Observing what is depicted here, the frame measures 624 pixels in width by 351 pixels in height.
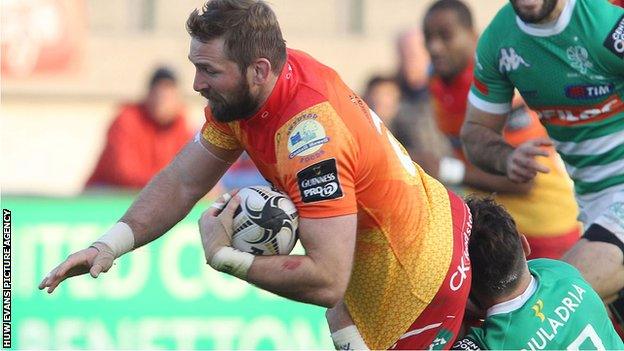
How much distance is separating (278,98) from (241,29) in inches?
11.9

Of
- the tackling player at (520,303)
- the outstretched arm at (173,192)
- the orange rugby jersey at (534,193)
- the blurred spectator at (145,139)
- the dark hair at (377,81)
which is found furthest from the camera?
the dark hair at (377,81)

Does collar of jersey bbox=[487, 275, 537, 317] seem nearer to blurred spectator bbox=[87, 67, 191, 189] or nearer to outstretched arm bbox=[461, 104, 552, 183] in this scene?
outstretched arm bbox=[461, 104, 552, 183]

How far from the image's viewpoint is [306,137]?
513cm

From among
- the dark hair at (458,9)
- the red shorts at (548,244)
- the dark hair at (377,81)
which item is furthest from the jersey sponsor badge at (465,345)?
the dark hair at (377,81)

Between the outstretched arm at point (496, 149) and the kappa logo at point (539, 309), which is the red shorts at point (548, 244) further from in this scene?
the kappa logo at point (539, 309)

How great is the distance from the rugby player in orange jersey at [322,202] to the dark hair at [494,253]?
0.10m

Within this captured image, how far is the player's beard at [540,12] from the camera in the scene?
638 centimetres

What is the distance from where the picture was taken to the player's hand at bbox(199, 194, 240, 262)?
16.9ft

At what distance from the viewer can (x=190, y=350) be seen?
9734 millimetres

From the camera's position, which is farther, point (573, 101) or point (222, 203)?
point (573, 101)

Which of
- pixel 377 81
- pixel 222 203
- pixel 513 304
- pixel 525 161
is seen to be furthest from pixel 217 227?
pixel 377 81

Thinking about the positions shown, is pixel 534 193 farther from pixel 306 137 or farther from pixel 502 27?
pixel 306 137

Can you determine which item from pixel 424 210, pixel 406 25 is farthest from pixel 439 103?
pixel 406 25

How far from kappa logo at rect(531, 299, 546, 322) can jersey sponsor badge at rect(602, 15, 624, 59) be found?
1.30 metres
